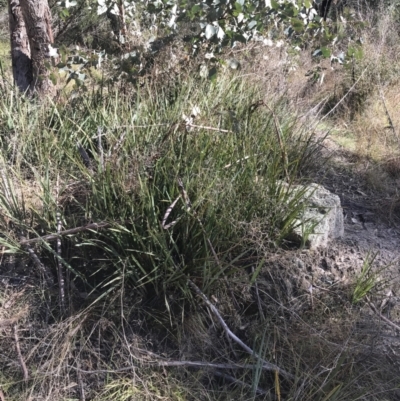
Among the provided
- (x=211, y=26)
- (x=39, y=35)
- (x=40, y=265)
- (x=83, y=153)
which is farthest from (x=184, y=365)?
(x=39, y=35)

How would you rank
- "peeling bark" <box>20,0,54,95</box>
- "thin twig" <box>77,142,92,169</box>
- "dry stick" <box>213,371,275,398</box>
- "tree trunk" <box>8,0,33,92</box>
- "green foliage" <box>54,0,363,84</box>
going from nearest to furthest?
"dry stick" <box>213,371,275,398</box>, "thin twig" <box>77,142,92,169</box>, "green foliage" <box>54,0,363,84</box>, "peeling bark" <box>20,0,54,95</box>, "tree trunk" <box>8,0,33,92</box>

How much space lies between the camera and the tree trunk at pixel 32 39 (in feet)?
12.4

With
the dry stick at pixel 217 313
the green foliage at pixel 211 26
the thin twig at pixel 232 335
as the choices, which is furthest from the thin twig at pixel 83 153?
the thin twig at pixel 232 335

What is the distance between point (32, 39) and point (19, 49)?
0.21 meters

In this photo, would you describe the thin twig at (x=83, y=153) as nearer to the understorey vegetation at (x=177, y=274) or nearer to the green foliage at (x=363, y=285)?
the understorey vegetation at (x=177, y=274)

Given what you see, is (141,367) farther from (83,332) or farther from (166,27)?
(166,27)

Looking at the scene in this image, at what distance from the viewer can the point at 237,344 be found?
93.4 inches

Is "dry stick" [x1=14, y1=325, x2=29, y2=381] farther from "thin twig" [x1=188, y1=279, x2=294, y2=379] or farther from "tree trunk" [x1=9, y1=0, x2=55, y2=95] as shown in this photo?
"tree trunk" [x1=9, y1=0, x2=55, y2=95]

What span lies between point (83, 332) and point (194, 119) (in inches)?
50.6

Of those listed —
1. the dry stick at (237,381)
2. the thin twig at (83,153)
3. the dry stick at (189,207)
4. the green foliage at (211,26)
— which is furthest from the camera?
the green foliage at (211,26)

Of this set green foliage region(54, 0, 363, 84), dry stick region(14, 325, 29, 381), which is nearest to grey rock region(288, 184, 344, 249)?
green foliage region(54, 0, 363, 84)

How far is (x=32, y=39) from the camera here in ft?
12.8

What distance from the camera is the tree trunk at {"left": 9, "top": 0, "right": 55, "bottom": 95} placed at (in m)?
3.79

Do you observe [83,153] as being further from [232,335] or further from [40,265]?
[232,335]
